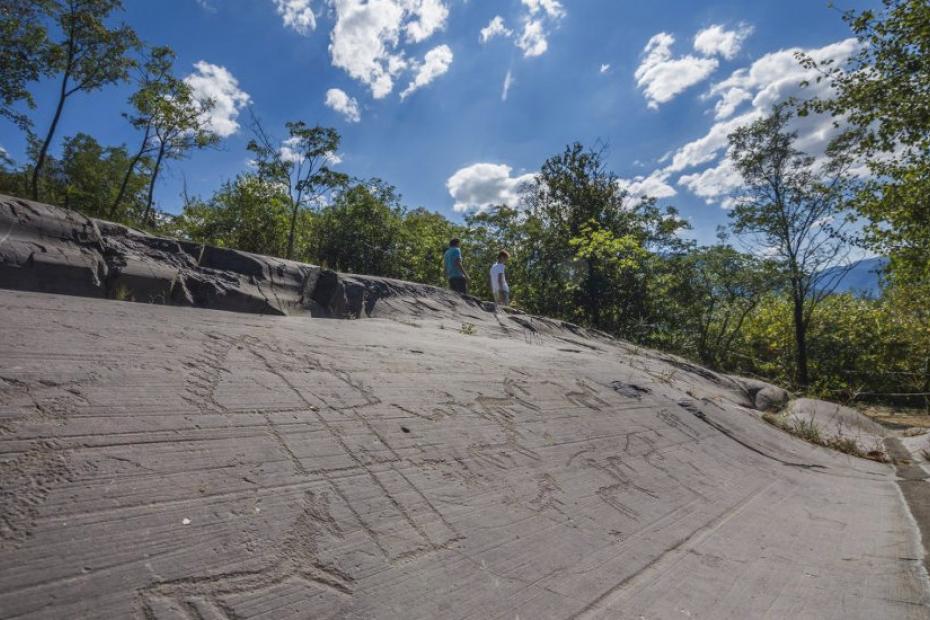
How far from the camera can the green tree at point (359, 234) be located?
43.0 feet

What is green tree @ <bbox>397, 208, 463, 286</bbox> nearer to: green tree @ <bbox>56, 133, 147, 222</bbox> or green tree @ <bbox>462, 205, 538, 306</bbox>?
green tree @ <bbox>462, 205, 538, 306</bbox>

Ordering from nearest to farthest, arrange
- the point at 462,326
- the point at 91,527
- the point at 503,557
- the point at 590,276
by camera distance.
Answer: the point at 91,527 < the point at 503,557 < the point at 462,326 < the point at 590,276

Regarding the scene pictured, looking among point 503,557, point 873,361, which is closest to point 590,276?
point 503,557

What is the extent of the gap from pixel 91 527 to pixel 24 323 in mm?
1308

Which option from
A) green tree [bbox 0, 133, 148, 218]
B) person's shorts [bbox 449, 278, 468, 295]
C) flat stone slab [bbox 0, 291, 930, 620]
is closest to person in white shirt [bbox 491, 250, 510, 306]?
person's shorts [bbox 449, 278, 468, 295]

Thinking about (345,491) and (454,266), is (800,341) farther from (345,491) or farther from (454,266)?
(345,491)

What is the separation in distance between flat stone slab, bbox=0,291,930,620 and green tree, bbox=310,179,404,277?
10.2m

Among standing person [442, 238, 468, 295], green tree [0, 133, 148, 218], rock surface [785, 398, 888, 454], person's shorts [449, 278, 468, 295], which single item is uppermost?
green tree [0, 133, 148, 218]

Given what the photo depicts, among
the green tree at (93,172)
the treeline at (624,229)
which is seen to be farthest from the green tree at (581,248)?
the green tree at (93,172)

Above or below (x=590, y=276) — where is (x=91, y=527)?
below

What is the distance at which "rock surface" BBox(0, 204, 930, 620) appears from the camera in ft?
4.01

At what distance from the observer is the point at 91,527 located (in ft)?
3.92

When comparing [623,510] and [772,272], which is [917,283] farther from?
[623,510]

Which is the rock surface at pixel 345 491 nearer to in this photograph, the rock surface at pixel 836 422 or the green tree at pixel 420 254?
the rock surface at pixel 836 422
